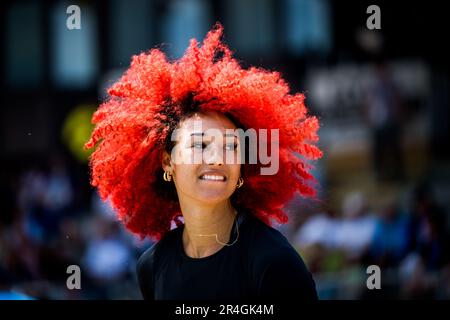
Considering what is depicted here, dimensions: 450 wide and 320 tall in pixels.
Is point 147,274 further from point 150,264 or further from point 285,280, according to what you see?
point 285,280

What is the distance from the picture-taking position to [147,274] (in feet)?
12.8

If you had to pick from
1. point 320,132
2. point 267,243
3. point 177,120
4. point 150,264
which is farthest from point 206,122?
point 320,132

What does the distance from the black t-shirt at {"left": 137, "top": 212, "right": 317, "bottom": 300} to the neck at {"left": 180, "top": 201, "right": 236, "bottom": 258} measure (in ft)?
0.12

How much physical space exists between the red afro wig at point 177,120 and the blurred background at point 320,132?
0.30m

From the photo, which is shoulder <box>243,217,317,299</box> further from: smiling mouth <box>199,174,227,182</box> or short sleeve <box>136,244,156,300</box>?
Result: short sleeve <box>136,244,156,300</box>

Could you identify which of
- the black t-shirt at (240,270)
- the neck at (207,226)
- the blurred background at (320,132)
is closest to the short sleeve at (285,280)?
the black t-shirt at (240,270)

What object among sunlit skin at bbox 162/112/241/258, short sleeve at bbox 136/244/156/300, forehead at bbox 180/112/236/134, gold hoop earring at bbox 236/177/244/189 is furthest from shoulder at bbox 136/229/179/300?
forehead at bbox 180/112/236/134

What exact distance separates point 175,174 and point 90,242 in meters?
6.28

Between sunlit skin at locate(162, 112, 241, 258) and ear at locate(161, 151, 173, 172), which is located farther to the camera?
ear at locate(161, 151, 173, 172)

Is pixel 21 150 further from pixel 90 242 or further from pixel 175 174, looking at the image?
pixel 175 174

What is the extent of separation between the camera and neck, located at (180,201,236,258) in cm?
370

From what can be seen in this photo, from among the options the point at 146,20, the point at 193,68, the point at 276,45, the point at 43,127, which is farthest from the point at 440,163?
the point at 193,68

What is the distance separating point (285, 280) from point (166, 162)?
76 cm

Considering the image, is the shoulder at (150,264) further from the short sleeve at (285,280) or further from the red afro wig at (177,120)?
the short sleeve at (285,280)
